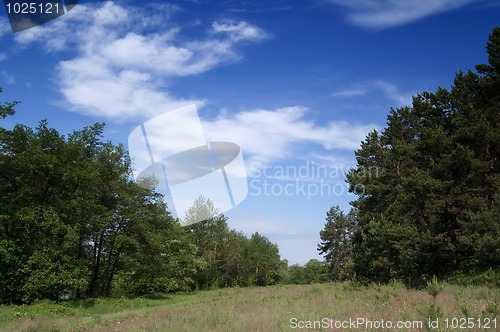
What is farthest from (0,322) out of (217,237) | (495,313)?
(217,237)

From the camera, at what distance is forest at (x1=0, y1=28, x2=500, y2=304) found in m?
21.9

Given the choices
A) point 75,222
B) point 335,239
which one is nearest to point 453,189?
point 75,222

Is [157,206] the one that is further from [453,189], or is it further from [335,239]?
[335,239]

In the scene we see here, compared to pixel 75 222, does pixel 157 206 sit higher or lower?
higher

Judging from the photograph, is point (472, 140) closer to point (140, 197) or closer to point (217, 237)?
point (140, 197)

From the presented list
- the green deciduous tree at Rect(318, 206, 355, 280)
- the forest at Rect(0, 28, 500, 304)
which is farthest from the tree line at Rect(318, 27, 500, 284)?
the green deciduous tree at Rect(318, 206, 355, 280)

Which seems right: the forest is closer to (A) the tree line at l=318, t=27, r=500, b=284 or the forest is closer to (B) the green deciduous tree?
(A) the tree line at l=318, t=27, r=500, b=284

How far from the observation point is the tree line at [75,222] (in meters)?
23.0

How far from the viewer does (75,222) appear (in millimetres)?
25406

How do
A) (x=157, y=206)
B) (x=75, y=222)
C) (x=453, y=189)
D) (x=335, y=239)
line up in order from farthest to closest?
(x=335, y=239), (x=157, y=206), (x=75, y=222), (x=453, y=189)

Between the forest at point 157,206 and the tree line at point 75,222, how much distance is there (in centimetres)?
8

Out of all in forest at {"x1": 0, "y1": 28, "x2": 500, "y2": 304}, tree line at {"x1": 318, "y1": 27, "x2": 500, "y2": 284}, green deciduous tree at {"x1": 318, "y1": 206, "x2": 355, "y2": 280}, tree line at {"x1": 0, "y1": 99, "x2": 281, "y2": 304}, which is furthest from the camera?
green deciduous tree at {"x1": 318, "y1": 206, "x2": 355, "y2": 280}

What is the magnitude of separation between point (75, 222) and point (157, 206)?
337 inches

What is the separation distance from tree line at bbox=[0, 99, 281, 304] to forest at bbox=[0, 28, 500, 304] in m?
0.08
